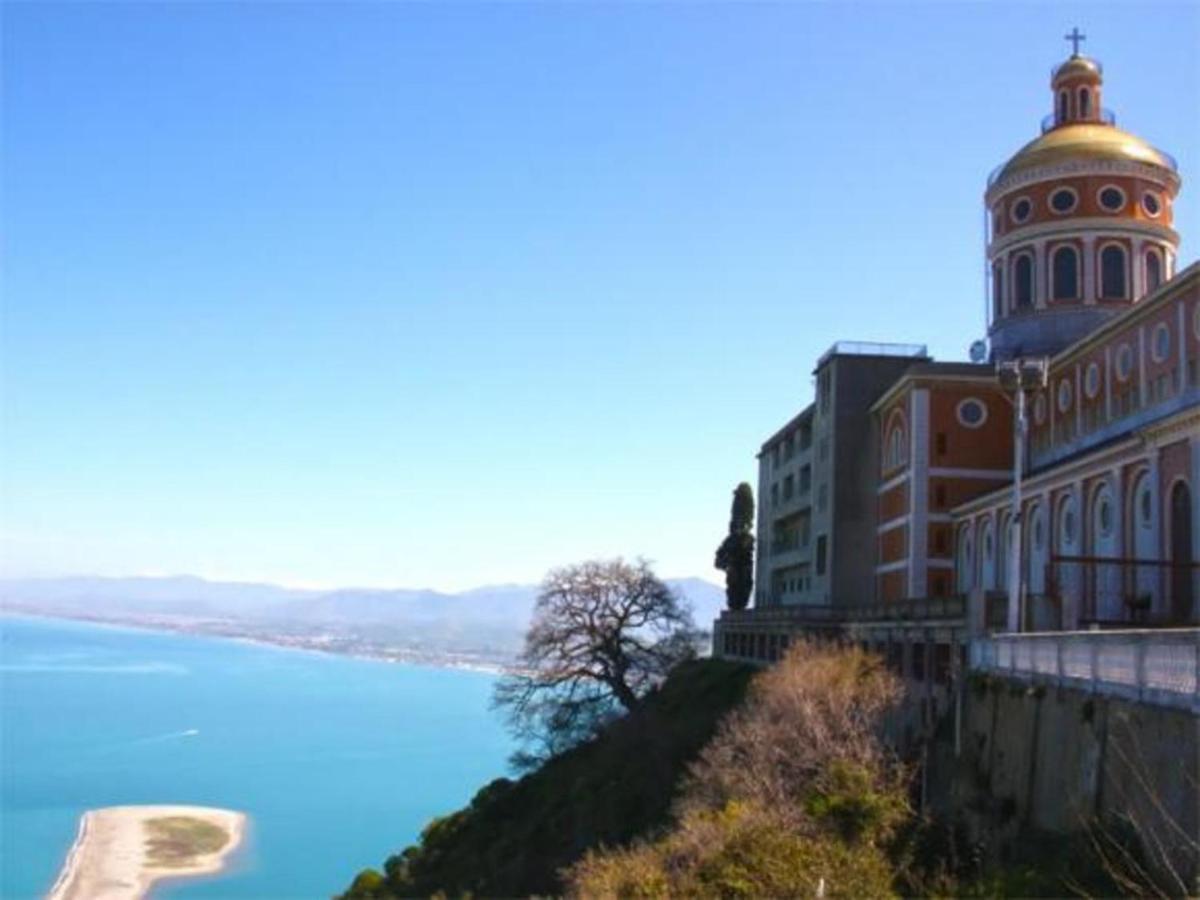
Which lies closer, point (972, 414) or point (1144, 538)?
point (1144, 538)

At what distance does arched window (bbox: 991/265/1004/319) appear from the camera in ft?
167

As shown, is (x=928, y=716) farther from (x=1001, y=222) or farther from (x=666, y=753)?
(x=1001, y=222)

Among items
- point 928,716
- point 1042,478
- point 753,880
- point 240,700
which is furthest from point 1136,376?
point 240,700

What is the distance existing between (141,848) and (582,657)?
35887 millimetres

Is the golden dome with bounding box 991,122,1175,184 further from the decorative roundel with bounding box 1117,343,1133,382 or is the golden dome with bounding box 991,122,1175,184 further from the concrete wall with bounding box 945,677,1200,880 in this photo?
the concrete wall with bounding box 945,677,1200,880

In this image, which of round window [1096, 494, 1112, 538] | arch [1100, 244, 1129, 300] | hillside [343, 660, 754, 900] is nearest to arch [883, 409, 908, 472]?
arch [1100, 244, 1129, 300]

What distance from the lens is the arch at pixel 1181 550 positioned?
29344 millimetres

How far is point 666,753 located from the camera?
44531mm

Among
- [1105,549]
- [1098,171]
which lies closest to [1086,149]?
[1098,171]

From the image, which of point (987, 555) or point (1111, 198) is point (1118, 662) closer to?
point (987, 555)

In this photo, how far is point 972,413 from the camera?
47.2 meters

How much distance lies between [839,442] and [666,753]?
51.3ft

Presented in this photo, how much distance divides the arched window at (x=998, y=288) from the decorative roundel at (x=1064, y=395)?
752 cm

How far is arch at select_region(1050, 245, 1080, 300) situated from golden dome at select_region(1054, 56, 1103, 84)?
7933mm
